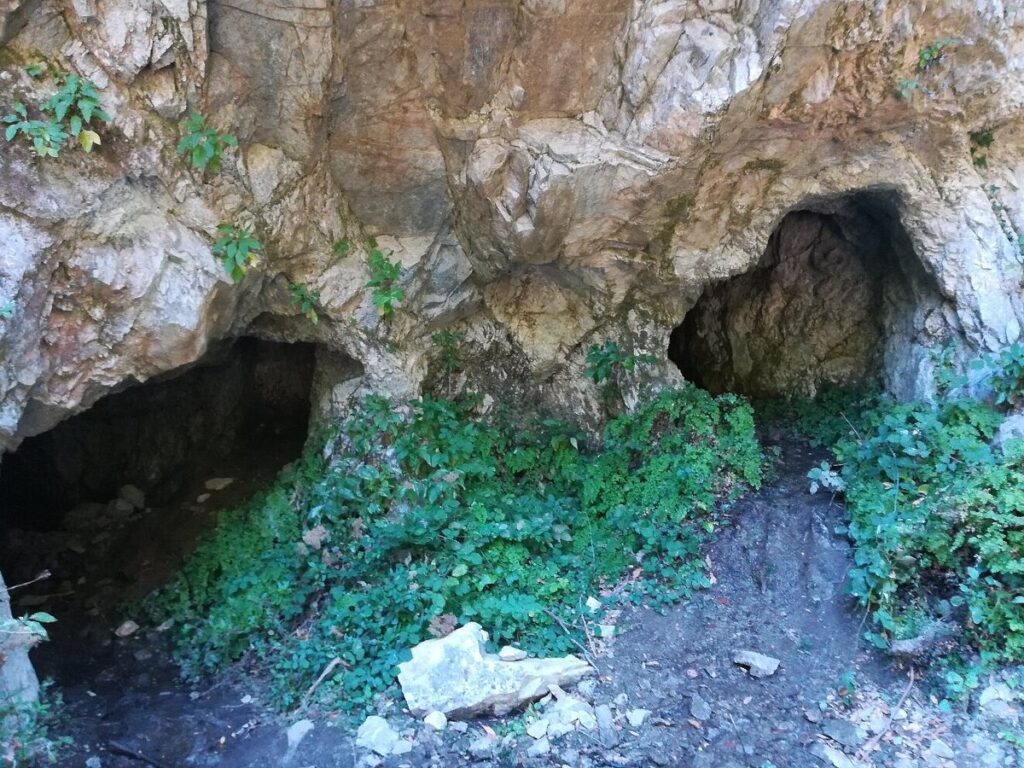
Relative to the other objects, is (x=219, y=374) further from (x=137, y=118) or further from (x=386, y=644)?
(x=386, y=644)

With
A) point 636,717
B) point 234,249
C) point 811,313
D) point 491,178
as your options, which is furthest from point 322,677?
point 811,313

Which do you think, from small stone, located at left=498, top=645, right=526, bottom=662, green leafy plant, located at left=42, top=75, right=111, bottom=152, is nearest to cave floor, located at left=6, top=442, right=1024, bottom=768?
small stone, located at left=498, top=645, right=526, bottom=662

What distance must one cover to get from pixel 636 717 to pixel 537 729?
57 centimetres

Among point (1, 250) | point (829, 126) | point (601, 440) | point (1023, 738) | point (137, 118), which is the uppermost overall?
point (829, 126)

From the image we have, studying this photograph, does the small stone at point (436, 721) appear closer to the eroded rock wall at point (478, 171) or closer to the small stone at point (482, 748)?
the small stone at point (482, 748)

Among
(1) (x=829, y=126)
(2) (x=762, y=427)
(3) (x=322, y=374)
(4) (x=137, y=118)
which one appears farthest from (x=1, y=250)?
(2) (x=762, y=427)

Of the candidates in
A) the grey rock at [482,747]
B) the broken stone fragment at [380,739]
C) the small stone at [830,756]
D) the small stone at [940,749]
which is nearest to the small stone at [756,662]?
the small stone at [830,756]

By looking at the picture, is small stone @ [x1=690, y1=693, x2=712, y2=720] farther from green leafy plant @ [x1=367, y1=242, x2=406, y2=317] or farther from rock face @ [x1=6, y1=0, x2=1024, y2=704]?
green leafy plant @ [x1=367, y1=242, x2=406, y2=317]

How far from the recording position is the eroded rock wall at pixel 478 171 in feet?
13.9

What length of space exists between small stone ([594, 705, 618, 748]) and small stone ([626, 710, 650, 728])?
0.32 ft

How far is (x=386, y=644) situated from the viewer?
444 centimetres

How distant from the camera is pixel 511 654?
166 inches

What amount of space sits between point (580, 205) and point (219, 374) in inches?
178

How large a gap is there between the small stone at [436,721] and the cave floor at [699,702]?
2.1 inches
